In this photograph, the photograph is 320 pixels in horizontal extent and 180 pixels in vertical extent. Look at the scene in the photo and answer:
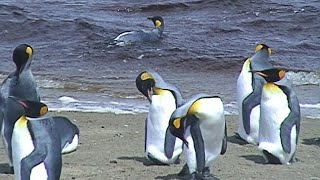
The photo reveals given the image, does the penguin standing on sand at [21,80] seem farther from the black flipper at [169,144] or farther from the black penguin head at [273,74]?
the black penguin head at [273,74]

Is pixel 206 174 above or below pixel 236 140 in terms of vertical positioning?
above

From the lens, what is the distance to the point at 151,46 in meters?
17.2

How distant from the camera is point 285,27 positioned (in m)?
19.2

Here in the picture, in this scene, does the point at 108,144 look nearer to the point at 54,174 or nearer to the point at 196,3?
the point at 54,174

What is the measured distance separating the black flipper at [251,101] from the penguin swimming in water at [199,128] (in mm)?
1517

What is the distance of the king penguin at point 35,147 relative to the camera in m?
5.05

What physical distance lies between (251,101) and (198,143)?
5.53ft

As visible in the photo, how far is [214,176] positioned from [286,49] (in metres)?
10.8

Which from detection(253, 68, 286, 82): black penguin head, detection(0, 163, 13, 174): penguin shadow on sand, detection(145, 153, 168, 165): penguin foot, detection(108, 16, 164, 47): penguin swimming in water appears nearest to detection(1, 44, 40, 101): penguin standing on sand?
detection(0, 163, 13, 174): penguin shadow on sand

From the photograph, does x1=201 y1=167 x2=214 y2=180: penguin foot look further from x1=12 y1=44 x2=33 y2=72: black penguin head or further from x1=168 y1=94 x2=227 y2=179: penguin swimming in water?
x1=12 y1=44 x2=33 y2=72: black penguin head

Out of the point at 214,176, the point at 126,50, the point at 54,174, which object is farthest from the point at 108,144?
the point at 126,50

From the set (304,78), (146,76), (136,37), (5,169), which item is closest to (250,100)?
(146,76)

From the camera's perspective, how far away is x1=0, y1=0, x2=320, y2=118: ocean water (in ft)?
38.0

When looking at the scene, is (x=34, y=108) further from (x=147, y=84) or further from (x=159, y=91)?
(x=147, y=84)
